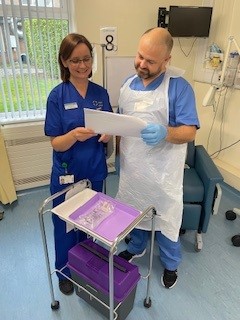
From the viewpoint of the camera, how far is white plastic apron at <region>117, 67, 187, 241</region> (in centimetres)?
126

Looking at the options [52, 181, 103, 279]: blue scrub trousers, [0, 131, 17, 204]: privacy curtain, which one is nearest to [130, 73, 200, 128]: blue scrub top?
[52, 181, 103, 279]: blue scrub trousers

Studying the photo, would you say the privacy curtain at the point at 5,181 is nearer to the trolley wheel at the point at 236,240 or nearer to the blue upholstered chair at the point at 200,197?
the blue upholstered chair at the point at 200,197

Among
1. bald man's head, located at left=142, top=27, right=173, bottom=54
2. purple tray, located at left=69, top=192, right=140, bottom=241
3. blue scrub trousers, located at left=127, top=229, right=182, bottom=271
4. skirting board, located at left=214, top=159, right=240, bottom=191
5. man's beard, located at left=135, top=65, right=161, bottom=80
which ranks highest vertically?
bald man's head, located at left=142, top=27, right=173, bottom=54

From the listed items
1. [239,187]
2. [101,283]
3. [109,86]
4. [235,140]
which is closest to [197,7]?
[109,86]

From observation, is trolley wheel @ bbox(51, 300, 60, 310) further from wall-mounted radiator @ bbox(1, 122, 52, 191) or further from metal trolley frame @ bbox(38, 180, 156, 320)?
wall-mounted radiator @ bbox(1, 122, 52, 191)

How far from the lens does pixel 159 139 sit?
44.4 inches

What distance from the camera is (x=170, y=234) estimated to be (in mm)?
1438

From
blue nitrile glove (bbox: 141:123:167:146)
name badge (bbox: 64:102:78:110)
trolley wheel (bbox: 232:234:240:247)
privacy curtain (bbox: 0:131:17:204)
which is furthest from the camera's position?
privacy curtain (bbox: 0:131:17:204)

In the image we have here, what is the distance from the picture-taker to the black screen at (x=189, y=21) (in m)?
2.43

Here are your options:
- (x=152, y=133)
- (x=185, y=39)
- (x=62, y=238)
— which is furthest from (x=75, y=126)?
(x=185, y=39)

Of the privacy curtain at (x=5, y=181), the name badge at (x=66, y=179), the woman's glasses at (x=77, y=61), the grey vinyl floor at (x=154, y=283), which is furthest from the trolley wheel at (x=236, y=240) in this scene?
the privacy curtain at (x=5, y=181)

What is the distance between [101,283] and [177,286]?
0.61 meters

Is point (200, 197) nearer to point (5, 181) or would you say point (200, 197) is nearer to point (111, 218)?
point (111, 218)

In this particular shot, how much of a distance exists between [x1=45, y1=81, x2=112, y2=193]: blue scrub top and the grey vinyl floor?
681 mm
